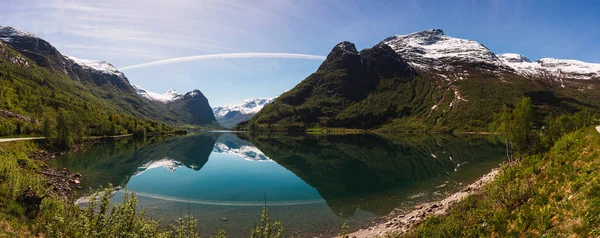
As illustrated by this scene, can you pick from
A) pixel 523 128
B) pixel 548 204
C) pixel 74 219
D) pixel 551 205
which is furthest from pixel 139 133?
pixel 551 205

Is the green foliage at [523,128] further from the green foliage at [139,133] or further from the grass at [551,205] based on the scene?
the green foliage at [139,133]

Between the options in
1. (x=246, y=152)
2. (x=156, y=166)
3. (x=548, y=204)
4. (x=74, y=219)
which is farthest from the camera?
(x=246, y=152)

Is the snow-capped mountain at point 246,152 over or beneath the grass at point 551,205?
over

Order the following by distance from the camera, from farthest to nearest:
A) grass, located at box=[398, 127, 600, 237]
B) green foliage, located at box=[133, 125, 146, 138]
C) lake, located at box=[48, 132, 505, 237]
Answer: green foliage, located at box=[133, 125, 146, 138]
lake, located at box=[48, 132, 505, 237]
grass, located at box=[398, 127, 600, 237]

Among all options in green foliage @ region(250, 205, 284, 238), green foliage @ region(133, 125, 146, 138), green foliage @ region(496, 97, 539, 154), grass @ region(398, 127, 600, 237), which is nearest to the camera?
grass @ region(398, 127, 600, 237)

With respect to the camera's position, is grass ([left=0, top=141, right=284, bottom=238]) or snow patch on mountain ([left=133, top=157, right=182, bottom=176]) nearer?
grass ([left=0, top=141, right=284, bottom=238])

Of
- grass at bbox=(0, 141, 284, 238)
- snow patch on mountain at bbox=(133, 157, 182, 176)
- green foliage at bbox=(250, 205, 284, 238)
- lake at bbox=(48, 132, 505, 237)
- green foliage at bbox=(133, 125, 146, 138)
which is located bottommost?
lake at bbox=(48, 132, 505, 237)

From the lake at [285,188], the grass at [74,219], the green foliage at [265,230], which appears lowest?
the lake at [285,188]

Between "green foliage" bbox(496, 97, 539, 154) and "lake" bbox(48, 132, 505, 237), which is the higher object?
"green foliage" bbox(496, 97, 539, 154)

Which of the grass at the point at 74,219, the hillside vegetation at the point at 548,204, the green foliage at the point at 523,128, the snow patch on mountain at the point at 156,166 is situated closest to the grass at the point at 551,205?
the hillside vegetation at the point at 548,204

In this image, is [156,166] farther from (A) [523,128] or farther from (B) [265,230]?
(A) [523,128]

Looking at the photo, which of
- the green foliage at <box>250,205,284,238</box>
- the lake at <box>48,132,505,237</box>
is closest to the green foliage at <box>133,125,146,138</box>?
the lake at <box>48,132,505,237</box>

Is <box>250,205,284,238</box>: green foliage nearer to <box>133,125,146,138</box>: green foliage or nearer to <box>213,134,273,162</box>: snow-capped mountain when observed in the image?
<box>213,134,273,162</box>: snow-capped mountain

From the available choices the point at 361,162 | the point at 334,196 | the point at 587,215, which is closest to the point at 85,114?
the point at 361,162
